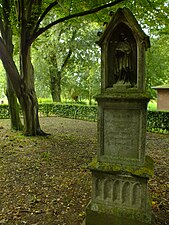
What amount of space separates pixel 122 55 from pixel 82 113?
52.9ft

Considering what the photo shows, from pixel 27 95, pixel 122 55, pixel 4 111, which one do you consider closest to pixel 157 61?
pixel 4 111

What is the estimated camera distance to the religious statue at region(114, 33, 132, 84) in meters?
3.52

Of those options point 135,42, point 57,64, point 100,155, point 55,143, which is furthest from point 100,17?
point 57,64

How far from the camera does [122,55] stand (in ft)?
11.6

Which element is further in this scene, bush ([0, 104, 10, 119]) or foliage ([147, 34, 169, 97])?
foliage ([147, 34, 169, 97])

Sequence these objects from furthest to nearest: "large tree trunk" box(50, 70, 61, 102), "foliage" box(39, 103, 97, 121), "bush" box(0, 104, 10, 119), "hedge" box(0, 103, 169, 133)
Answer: "large tree trunk" box(50, 70, 61, 102)
"bush" box(0, 104, 10, 119)
"foliage" box(39, 103, 97, 121)
"hedge" box(0, 103, 169, 133)

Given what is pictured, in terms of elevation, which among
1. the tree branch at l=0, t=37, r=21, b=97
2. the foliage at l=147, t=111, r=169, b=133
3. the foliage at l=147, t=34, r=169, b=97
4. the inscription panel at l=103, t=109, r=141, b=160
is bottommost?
the foliage at l=147, t=111, r=169, b=133

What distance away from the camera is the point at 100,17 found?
10.8 meters

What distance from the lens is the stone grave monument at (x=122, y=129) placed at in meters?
3.43

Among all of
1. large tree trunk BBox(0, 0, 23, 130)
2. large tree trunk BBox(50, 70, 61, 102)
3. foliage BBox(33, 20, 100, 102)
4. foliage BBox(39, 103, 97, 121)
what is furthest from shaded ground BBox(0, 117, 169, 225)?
large tree trunk BBox(50, 70, 61, 102)

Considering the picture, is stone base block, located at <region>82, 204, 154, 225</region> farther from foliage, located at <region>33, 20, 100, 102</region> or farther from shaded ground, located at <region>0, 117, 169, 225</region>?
foliage, located at <region>33, 20, 100, 102</region>

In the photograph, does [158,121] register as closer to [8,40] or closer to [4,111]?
[8,40]

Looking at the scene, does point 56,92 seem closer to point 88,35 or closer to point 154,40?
point 88,35

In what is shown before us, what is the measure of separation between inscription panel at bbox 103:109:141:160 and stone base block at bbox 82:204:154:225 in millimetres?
873
